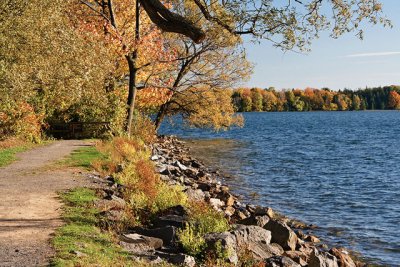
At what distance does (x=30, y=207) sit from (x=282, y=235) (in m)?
7.18

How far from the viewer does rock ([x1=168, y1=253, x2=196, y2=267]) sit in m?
9.44

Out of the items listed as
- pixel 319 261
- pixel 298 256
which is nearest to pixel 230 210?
pixel 298 256

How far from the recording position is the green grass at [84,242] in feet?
28.2

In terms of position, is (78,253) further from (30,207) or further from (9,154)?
(9,154)

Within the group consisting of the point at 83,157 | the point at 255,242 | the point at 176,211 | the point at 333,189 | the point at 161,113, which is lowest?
the point at 333,189

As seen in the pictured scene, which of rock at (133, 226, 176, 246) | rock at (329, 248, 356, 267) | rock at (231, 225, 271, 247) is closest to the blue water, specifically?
rock at (329, 248, 356, 267)

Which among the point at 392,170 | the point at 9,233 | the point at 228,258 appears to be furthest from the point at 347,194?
the point at 9,233

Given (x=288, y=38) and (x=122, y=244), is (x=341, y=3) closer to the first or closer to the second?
(x=288, y=38)

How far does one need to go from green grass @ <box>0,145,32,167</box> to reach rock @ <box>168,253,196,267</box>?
12875 millimetres

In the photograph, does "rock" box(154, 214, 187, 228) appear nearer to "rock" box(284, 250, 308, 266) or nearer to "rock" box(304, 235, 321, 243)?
"rock" box(284, 250, 308, 266)

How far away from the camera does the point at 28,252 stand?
9070 millimetres

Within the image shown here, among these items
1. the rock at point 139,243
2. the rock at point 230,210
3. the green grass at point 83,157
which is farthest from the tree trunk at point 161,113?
the rock at point 139,243

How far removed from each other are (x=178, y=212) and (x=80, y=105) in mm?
23890

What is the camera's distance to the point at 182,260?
9.52 metres
